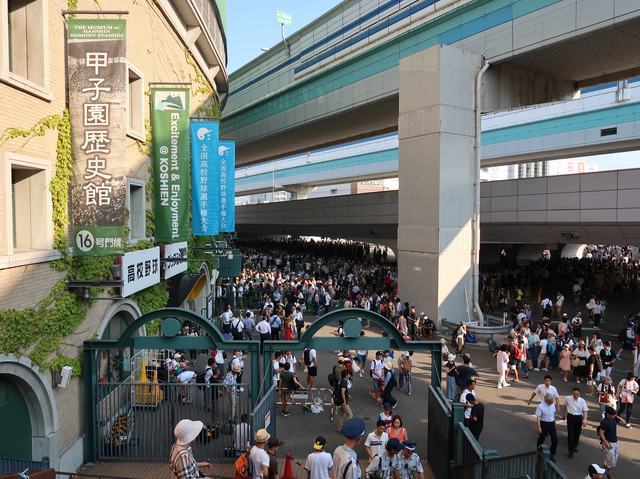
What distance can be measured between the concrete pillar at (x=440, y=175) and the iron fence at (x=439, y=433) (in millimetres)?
11052

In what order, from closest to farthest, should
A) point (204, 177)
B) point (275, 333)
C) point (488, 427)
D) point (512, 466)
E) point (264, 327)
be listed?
point (512, 466) → point (488, 427) → point (204, 177) → point (264, 327) → point (275, 333)

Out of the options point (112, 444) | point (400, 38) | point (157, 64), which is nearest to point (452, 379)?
point (112, 444)

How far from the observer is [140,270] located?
33.7ft

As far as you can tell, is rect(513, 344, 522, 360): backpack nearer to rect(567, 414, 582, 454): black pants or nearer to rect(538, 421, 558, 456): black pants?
rect(567, 414, 582, 454): black pants

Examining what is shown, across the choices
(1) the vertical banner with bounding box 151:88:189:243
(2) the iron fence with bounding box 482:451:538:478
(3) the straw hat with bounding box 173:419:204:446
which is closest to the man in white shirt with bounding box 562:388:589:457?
(2) the iron fence with bounding box 482:451:538:478

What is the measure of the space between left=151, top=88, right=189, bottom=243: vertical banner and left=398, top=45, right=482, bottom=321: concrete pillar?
36.9 feet

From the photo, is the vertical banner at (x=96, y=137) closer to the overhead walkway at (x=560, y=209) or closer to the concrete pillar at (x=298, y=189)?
the overhead walkway at (x=560, y=209)

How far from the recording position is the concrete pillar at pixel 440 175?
19.0m

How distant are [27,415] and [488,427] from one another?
9311 millimetres

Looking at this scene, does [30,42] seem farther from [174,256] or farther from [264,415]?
[264,415]

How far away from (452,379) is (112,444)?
7464mm

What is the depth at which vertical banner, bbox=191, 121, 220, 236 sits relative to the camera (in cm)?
1398

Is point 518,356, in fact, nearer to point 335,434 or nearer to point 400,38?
point 335,434

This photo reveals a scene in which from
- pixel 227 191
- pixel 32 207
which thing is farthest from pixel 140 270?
pixel 227 191
